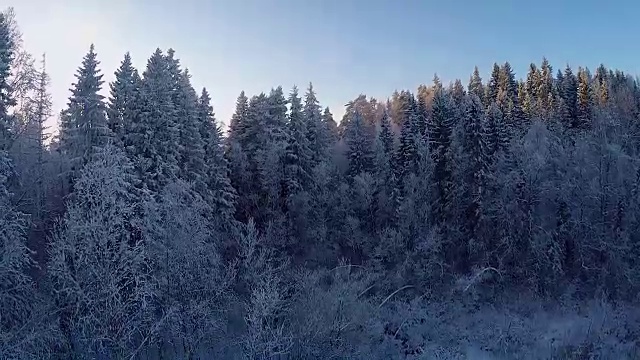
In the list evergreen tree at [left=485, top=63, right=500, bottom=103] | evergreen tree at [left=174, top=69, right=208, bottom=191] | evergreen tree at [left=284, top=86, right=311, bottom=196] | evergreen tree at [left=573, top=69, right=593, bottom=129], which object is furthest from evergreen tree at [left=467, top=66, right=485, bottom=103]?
evergreen tree at [left=174, top=69, right=208, bottom=191]

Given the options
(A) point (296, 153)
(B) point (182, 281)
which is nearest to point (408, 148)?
(A) point (296, 153)

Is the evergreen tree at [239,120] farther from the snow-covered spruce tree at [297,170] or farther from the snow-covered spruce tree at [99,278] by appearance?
the snow-covered spruce tree at [99,278]

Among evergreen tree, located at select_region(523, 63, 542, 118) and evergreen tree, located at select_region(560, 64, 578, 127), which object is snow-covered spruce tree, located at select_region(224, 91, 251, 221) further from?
evergreen tree, located at select_region(560, 64, 578, 127)

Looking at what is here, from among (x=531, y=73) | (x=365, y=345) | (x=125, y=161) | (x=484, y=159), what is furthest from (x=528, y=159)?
(x=531, y=73)

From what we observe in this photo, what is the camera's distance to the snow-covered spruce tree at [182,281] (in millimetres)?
23750

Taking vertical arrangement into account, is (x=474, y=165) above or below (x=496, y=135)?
below

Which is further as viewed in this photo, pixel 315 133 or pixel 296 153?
pixel 315 133

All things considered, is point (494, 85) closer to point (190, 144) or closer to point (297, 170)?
point (297, 170)

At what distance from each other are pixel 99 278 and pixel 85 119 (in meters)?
11.7

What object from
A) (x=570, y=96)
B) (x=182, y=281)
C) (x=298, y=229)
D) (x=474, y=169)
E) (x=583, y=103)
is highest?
(x=570, y=96)

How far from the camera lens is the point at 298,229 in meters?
41.7

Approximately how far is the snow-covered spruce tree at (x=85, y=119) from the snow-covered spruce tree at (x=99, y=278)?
564cm

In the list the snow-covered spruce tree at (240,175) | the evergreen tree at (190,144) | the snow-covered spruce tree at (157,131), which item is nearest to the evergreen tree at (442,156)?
the snow-covered spruce tree at (240,175)

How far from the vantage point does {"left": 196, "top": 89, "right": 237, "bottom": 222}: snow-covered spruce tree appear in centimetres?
3676
